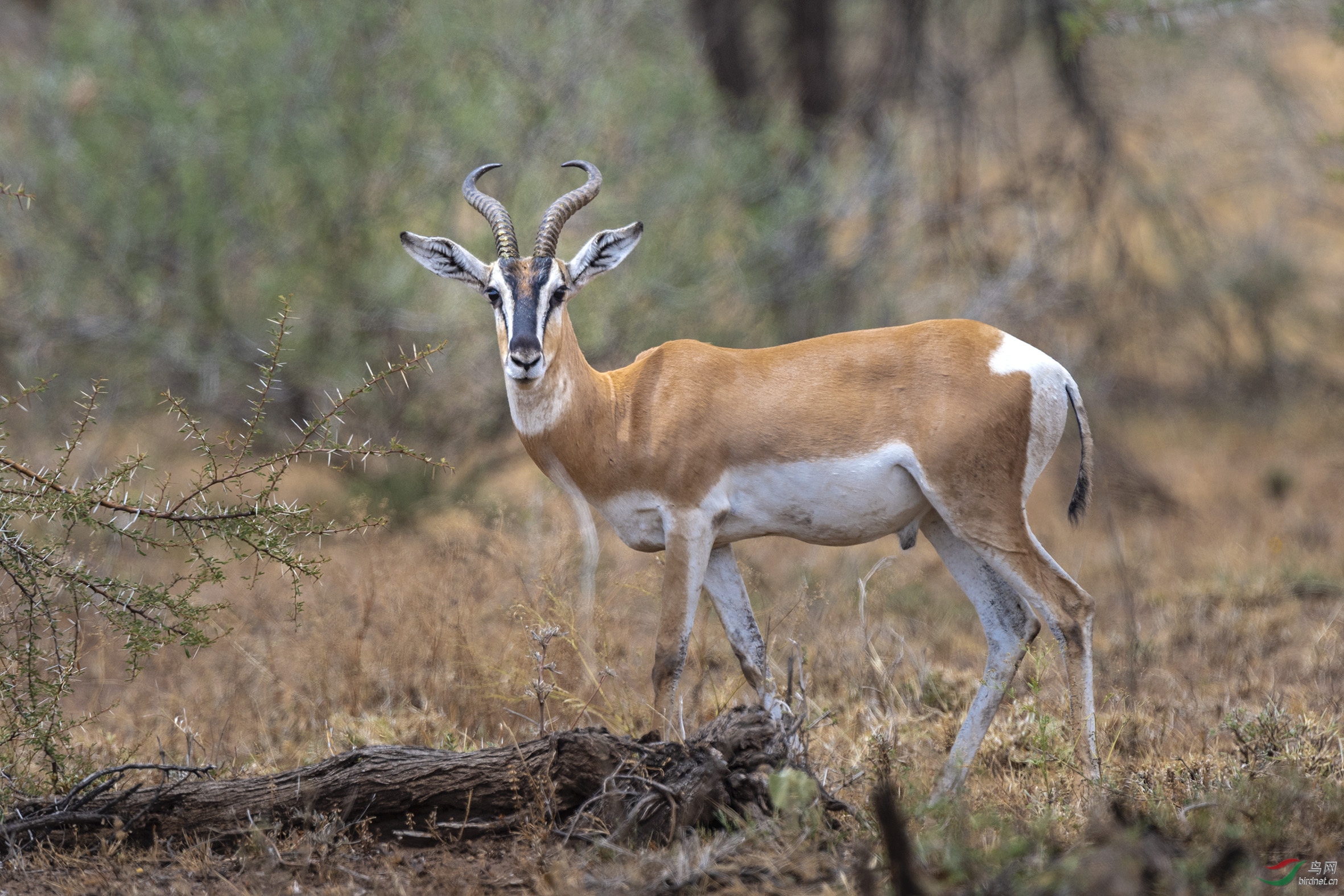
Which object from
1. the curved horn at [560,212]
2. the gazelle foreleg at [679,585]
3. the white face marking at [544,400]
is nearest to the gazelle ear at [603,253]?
the curved horn at [560,212]

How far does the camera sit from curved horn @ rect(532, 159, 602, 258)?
544cm

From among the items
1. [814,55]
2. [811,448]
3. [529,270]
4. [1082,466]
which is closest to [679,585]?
[811,448]

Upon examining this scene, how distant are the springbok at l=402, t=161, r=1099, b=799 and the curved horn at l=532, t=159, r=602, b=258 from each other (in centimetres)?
2

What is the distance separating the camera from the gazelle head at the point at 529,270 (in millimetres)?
5070

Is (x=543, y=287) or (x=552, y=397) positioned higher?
(x=543, y=287)

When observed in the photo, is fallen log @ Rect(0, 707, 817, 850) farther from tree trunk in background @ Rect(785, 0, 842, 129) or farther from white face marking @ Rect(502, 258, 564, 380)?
tree trunk in background @ Rect(785, 0, 842, 129)

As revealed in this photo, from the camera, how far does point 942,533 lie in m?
5.63

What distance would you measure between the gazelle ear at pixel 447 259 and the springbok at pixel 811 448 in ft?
0.17

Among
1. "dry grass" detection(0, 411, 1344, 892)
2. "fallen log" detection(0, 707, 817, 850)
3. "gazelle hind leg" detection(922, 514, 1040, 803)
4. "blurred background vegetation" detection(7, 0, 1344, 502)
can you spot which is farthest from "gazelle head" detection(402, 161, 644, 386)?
"blurred background vegetation" detection(7, 0, 1344, 502)

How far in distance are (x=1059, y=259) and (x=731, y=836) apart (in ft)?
28.8

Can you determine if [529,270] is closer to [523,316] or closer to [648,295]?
[523,316]

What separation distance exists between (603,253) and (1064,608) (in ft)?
8.62

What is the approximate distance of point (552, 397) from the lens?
5.40m

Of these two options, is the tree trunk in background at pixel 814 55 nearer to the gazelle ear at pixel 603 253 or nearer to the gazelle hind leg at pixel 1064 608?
the gazelle ear at pixel 603 253
